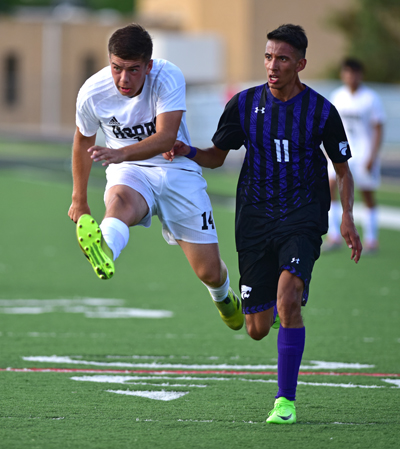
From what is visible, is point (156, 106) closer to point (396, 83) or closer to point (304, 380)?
point (304, 380)

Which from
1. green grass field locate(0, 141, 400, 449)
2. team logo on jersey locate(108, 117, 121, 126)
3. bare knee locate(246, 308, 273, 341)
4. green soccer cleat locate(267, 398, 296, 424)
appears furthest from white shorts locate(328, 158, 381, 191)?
green soccer cleat locate(267, 398, 296, 424)

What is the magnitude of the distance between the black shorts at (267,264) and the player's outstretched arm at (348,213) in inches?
6.4

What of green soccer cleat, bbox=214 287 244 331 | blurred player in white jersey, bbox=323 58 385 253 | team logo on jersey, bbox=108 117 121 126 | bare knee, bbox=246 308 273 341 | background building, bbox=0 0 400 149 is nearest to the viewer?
bare knee, bbox=246 308 273 341

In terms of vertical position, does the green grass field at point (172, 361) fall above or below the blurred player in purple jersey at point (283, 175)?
below

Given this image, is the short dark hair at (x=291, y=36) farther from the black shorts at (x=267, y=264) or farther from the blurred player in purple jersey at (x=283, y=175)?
the black shorts at (x=267, y=264)

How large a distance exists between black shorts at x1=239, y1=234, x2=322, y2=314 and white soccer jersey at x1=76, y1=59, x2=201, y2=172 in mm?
1011

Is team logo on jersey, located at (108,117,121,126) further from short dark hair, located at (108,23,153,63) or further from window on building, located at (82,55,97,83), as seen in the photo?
window on building, located at (82,55,97,83)

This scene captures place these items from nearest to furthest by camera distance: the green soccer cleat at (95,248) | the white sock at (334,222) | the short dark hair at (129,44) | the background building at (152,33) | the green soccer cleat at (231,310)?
1. the green soccer cleat at (95,248)
2. the short dark hair at (129,44)
3. the green soccer cleat at (231,310)
4. the white sock at (334,222)
5. the background building at (152,33)

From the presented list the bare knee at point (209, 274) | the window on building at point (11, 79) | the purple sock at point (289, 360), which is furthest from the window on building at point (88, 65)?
the purple sock at point (289, 360)

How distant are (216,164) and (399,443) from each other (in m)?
2.18

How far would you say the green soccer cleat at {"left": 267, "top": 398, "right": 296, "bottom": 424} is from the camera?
4.69 m

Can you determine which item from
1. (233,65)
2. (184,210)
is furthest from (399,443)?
(233,65)

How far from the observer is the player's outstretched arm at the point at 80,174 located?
5.53 metres

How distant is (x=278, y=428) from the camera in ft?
15.2
